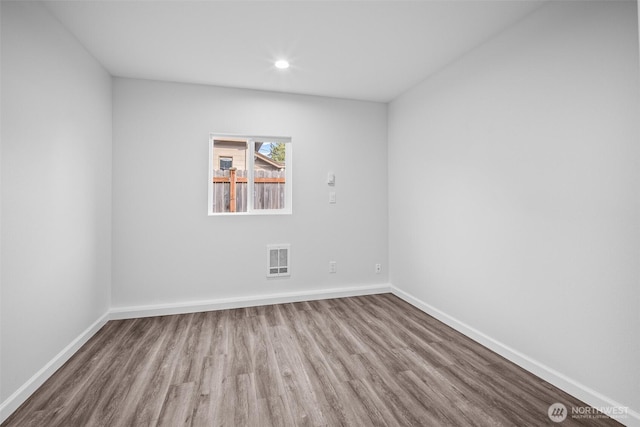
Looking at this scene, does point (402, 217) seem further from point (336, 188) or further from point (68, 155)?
point (68, 155)

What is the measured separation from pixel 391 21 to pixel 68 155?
102 inches

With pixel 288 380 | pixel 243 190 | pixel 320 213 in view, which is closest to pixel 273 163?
pixel 243 190

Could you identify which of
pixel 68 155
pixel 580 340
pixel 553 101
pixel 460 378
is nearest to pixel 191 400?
pixel 460 378

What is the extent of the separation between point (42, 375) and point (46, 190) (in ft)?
3.90

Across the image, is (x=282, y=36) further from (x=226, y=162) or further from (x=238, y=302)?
(x=238, y=302)

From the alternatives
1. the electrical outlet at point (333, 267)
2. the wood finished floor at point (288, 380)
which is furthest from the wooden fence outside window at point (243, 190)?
the wood finished floor at point (288, 380)

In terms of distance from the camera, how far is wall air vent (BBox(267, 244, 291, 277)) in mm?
3510

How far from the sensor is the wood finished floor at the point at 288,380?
5.37 feet

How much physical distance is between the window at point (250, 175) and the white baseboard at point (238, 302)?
99 centimetres

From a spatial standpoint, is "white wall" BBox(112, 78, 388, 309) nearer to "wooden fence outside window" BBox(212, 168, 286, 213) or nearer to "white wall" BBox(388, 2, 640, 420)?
"wooden fence outside window" BBox(212, 168, 286, 213)

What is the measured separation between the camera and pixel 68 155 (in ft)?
7.43

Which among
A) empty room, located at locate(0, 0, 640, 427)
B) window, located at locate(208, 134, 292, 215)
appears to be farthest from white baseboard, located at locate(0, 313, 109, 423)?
window, located at locate(208, 134, 292, 215)

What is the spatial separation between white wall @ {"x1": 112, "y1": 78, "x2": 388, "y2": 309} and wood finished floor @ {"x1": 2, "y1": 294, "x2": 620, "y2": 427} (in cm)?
60

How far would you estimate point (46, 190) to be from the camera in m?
1.99
